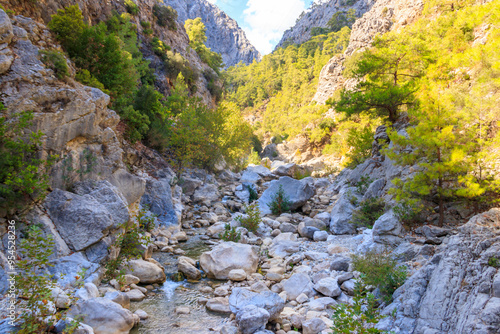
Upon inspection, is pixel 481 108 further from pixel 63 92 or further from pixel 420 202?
pixel 63 92

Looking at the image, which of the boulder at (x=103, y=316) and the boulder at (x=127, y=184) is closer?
the boulder at (x=103, y=316)

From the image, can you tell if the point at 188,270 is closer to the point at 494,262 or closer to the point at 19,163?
the point at 19,163

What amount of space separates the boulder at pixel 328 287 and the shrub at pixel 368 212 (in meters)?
4.56

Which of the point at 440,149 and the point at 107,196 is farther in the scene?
the point at 440,149

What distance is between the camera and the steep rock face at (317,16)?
71912mm

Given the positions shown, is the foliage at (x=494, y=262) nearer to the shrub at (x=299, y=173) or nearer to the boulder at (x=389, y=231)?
the boulder at (x=389, y=231)

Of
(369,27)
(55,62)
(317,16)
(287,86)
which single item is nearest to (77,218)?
(55,62)

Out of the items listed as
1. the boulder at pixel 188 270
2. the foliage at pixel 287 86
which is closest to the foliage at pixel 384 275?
the boulder at pixel 188 270

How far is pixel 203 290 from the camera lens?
669 centimetres

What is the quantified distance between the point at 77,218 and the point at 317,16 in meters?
93.4

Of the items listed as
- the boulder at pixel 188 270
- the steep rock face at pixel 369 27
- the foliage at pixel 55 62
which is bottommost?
the boulder at pixel 188 270

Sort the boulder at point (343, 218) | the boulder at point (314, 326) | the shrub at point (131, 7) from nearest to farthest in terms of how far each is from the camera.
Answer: the boulder at point (314, 326), the boulder at point (343, 218), the shrub at point (131, 7)

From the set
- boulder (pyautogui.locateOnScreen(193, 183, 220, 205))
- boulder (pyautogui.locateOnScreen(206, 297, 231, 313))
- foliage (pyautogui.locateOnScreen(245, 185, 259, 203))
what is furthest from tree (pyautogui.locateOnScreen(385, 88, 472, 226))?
foliage (pyautogui.locateOnScreen(245, 185, 259, 203))

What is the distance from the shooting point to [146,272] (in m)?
6.90
